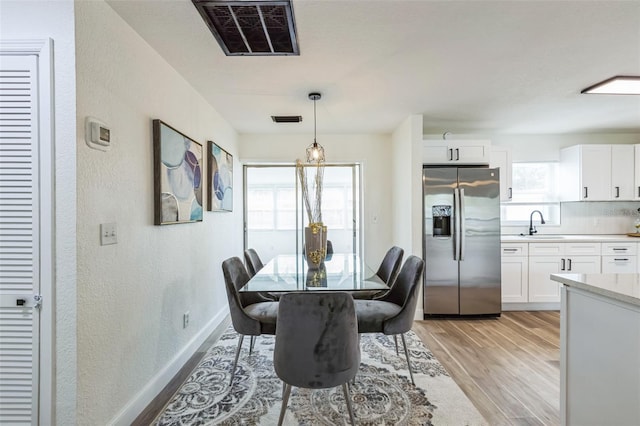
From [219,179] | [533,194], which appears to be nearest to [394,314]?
[219,179]

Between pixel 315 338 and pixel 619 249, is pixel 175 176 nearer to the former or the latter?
pixel 315 338

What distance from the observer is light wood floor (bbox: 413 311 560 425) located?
200 cm

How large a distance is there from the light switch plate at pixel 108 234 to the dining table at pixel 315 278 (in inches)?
31.7

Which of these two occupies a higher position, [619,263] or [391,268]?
[391,268]

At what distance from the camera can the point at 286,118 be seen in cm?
364

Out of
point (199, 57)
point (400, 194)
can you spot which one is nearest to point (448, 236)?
point (400, 194)

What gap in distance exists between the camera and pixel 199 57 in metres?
2.19

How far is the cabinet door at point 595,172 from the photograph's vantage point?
4047mm

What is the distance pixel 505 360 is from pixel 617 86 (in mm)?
2580

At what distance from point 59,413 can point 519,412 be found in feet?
8.46

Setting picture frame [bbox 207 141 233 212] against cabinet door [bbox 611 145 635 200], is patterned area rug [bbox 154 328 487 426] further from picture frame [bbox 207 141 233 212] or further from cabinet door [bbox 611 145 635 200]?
cabinet door [bbox 611 145 635 200]

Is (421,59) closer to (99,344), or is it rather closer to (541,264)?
(99,344)

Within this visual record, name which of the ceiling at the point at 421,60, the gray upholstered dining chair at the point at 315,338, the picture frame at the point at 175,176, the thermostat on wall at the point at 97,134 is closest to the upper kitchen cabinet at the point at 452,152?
the ceiling at the point at 421,60

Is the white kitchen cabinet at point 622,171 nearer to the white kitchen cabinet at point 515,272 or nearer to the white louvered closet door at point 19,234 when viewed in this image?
the white kitchen cabinet at point 515,272
